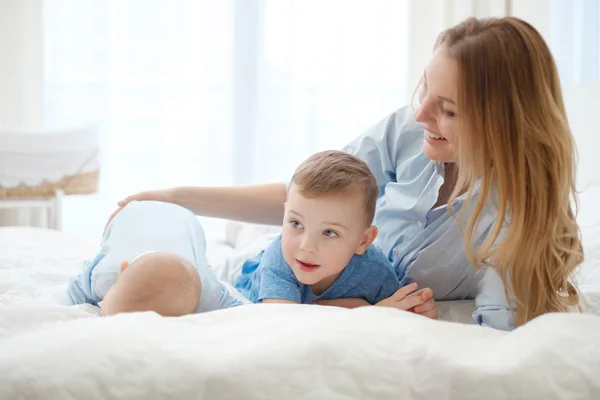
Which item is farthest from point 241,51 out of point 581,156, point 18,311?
point 18,311

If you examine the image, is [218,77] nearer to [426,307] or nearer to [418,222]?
[418,222]

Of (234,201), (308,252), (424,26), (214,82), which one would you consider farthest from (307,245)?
(424,26)

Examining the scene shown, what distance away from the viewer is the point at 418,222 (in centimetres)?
149

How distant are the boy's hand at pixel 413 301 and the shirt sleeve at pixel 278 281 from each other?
16 cm

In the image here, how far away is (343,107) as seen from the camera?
404 centimetres

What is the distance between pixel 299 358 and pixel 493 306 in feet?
1.77

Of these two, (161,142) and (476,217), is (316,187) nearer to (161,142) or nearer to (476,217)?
(476,217)

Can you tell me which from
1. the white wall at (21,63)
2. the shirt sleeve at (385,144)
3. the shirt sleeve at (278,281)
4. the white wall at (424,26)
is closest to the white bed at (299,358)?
the shirt sleeve at (278,281)

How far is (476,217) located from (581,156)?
1577 mm

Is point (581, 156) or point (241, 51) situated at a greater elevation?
point (241, 51)

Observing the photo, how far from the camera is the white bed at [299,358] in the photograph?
0.76 meters

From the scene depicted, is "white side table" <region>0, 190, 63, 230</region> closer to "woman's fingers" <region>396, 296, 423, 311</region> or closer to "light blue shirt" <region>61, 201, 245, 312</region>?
"light blue shirt" <region>61, 201, 245, 312</region>

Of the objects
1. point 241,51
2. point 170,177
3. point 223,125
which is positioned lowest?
point 170,177

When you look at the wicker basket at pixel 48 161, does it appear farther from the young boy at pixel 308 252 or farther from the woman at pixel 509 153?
the woman at pixel 509 153
